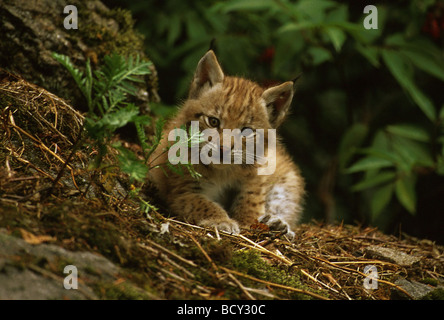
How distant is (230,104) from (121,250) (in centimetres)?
158

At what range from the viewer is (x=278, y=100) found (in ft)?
11.3

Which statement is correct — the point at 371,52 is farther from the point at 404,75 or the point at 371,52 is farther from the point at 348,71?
the point at 348,71

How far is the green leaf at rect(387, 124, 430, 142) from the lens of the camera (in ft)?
14.3

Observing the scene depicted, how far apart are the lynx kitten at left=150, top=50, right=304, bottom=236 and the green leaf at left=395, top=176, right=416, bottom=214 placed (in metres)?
1.31

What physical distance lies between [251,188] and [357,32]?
63.3 inches

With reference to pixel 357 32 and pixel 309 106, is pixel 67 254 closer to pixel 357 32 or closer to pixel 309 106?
pixel 357 32

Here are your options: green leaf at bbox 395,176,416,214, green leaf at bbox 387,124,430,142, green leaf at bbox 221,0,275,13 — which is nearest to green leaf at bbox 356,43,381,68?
green leaf at bbox 387,124,430,142

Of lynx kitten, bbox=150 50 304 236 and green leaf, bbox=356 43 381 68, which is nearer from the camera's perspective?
lynx kitten, bbox=150 50 304 236

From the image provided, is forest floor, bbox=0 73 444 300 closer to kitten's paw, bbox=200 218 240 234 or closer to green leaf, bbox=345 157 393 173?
kitten's paw, bbox=200 218 240 234

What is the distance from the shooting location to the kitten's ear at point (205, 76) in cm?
334

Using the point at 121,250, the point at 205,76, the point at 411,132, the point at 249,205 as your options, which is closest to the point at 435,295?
the point at 249,205

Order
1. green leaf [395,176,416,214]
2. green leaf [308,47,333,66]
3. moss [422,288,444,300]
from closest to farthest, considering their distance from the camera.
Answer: moss [422,288,444,300] < green leaf [395,176,416,214] < green leaf [308,47,333,66]

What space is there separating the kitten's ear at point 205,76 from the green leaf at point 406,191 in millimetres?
1952

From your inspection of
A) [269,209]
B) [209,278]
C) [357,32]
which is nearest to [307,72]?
[357,32]
